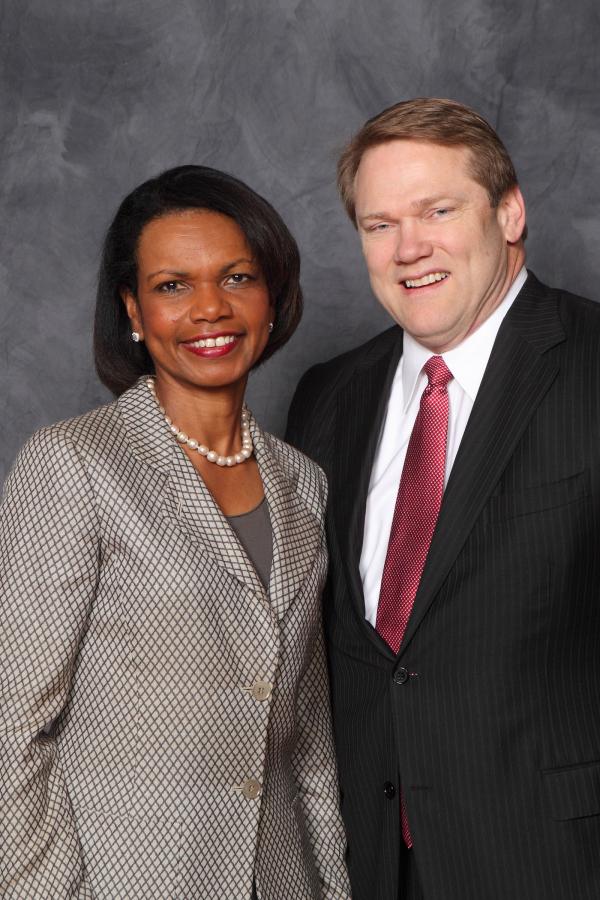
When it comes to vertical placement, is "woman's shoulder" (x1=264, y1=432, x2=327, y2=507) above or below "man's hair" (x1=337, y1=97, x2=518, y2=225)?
below

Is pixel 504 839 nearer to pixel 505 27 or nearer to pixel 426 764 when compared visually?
pixel 426 764

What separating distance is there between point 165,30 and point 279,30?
333 millimetres

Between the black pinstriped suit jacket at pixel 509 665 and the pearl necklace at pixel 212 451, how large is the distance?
0.42 meters

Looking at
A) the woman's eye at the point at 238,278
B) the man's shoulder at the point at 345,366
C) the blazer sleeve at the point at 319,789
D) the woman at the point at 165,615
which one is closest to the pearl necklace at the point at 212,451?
the woman at the point at 165,615

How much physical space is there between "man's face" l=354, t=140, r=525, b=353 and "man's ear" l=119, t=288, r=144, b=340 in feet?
1.81

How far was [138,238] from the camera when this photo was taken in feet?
8.16

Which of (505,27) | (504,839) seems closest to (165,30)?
(505,27)

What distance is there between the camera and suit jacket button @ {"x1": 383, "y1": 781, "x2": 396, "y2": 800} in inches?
98.0

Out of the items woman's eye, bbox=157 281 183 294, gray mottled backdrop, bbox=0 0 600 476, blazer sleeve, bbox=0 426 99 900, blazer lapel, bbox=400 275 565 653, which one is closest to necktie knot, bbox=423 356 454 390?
blazer lapel, bbox=400 275 565 653

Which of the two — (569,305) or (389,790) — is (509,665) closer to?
(389,790)

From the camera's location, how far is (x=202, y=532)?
232 cm

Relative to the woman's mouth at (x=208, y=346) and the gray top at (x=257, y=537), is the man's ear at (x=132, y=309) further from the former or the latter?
the gray top at (x=257, y=537)

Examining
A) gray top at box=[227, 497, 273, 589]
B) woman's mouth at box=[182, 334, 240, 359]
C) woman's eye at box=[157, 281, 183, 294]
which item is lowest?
gray top at box=[227, 497, 273, 589]

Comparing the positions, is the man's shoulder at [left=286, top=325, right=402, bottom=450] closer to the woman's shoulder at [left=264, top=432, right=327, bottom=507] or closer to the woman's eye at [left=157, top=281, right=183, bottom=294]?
the woman's shoulder at [left=264, top=432, right=327, bottom=507]
